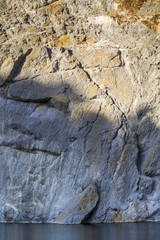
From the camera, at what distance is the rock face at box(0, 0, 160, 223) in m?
17.6

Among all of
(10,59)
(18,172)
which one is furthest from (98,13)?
(18,172)

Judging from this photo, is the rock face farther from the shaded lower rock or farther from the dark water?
the dark water

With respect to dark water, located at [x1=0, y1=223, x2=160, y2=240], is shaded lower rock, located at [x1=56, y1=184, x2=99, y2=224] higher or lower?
lower

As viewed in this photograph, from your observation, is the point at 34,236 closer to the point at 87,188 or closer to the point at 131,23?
the point at 87,188

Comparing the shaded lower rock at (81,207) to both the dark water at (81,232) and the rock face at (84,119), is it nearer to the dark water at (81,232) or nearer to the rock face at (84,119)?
the rock face at (84,119)

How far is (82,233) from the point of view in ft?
45.2

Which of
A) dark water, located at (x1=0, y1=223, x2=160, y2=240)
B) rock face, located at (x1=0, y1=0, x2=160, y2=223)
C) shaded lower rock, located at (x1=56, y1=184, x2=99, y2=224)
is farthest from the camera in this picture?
rock face, located at (x1=0, y1=0, x2=160, y2=223)

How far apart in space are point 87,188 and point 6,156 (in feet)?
11.3

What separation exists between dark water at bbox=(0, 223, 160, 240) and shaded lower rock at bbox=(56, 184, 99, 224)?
30.8 inches

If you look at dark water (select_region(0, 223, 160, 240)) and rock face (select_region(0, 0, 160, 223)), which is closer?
dark water (select_region(0, 223, 160, 240))

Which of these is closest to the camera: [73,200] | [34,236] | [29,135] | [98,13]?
[34,236]

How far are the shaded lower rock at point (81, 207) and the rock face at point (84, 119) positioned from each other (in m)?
0.04

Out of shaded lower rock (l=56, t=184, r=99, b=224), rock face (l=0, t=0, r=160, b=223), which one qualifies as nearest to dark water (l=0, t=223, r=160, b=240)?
shaded lower rock (l=56, t=184, r=99, b=224)

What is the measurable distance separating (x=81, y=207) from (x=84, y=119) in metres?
3.35
